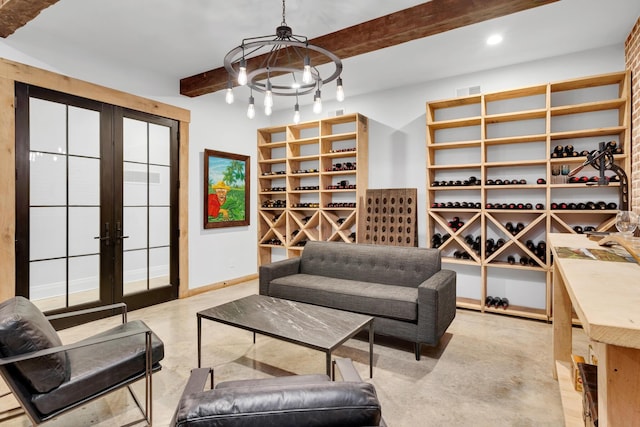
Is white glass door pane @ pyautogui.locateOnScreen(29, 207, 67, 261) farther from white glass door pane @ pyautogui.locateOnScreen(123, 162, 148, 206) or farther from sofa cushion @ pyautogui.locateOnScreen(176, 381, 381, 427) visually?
sofa cushion @ pyautogui.locateOnScreen(176, 381, 381, 427)

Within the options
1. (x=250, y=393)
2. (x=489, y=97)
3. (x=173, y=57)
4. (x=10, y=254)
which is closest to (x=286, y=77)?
(x=173, y=57)

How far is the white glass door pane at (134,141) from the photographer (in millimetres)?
4160

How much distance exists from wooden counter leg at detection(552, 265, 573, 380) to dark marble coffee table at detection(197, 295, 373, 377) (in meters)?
1.30

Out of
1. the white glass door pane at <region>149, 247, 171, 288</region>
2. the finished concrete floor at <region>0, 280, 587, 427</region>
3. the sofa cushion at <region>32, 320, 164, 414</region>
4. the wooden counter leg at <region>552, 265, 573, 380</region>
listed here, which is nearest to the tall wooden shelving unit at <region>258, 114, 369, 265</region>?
the white glass door pane at <region>149, 247, 171, 288</region>

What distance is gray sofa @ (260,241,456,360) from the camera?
2.87 meters

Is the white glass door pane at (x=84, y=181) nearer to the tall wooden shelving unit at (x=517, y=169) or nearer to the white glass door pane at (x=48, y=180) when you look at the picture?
the white glass door pane at (x=48, y=180)

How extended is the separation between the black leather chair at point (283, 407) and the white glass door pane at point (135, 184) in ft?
12.8

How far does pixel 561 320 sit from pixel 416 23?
2.64 meters

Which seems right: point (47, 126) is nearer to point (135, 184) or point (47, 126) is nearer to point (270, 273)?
point (135, 184)

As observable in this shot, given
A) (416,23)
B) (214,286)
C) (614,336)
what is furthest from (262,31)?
(214,286)

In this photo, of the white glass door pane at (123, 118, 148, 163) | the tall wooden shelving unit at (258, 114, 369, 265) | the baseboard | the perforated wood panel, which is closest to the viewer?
the white glass door pane at (123, 118, 148, 163)

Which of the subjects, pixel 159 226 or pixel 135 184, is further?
pixel 159 226

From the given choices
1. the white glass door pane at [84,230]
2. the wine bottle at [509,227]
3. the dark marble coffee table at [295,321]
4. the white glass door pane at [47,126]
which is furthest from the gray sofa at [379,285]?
the white glass door pane at [47,126]

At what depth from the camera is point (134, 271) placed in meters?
4.28
